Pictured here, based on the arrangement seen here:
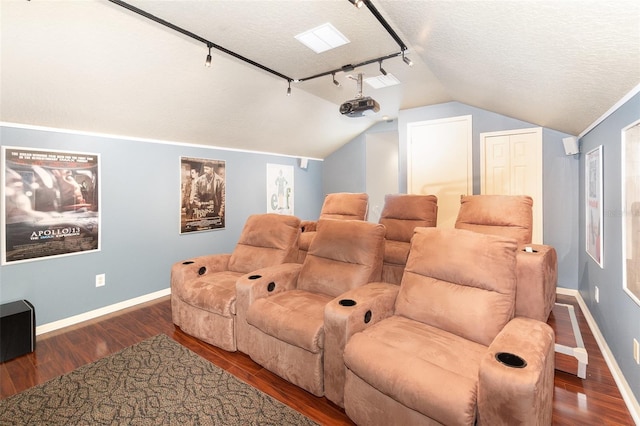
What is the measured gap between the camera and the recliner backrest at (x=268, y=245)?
9.73 ft

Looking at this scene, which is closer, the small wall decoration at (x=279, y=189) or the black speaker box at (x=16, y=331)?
the black speaker box at (x=16, y=331)

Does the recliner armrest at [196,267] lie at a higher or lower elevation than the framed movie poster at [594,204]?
lower

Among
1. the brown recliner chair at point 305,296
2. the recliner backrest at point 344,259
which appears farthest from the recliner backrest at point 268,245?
the recliner backrest at point 344,259

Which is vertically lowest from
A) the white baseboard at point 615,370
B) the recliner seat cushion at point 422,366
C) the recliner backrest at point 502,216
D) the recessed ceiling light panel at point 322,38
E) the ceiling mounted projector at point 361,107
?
the white baseboard at point 615,370

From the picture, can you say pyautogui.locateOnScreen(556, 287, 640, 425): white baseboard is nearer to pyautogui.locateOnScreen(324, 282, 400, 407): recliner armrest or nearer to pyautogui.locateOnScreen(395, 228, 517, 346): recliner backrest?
pyautogui.locateOnScreen(395, 228, 517, 346): recliner backrest

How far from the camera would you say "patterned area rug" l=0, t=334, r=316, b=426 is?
1779mm

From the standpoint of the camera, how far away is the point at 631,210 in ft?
6.13

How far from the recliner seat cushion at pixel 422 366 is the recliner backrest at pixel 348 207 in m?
2.43

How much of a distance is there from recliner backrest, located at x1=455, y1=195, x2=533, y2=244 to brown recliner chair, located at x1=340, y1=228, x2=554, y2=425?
1.37 metres

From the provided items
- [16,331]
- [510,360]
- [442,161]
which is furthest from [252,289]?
[442,161]

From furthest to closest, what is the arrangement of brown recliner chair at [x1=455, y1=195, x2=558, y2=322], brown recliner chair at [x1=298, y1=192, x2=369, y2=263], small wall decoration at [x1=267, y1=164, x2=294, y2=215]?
small wall decoration at [x1=267, y1=164, x2=294, y2=215] → brown recliner chair at [x1=298, y1=192, x2=369, y2=263] → brown recliner chair at [x1=455, y1=195, x2=558, y2=322]

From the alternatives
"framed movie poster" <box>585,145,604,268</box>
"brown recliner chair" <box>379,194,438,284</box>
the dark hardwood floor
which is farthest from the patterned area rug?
"framed movie poster" <box>585,145,604,268</box>

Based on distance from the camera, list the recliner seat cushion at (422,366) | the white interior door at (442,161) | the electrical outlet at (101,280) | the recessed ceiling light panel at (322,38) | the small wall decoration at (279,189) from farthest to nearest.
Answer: the small wall decoration at (279,189) → the white interior door at (442,161) → the electrical outlet at (101,280) → the recessed ceiling light panel at (322,38) → the recliner seat cushion at (422,366)

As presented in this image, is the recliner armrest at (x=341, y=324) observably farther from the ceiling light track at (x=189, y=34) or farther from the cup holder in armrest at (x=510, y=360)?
the ceiling light track at (x=189, y=34)
